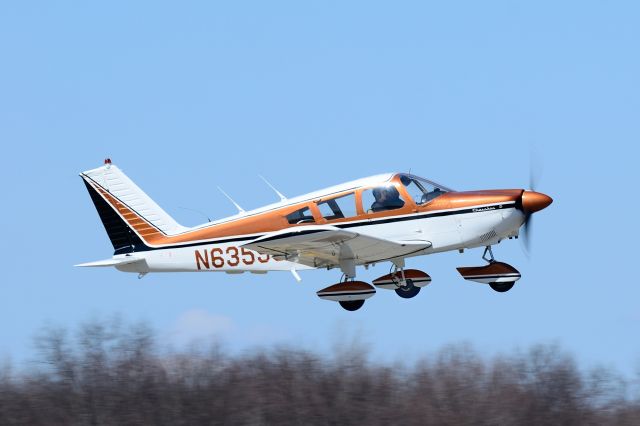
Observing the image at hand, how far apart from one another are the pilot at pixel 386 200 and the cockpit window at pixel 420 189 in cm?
23

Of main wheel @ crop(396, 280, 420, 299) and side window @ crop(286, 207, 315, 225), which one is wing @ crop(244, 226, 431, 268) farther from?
main wheel @ crop(396, 280, 420, 299)

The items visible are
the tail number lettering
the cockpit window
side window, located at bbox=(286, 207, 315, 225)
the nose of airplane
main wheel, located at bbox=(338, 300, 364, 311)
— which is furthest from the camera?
the tail number lettering

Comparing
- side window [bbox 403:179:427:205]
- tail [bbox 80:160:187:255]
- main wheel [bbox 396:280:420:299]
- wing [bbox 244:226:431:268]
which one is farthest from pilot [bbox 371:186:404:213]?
tail [bbox 80:160:187:255]

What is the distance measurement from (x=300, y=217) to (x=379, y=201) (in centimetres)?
139

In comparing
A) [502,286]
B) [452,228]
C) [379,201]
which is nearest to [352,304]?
[379,201]

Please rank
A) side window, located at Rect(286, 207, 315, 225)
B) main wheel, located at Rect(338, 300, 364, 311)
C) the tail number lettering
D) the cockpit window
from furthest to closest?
the tail number lettering
main wheel, located at Rect(338, 300, 364, 311)
side window, located at Rect(286, 207, 315, 225)
the cockpit window

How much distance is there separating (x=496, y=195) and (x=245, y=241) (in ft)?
14.6

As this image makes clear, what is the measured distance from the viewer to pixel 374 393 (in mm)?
26062

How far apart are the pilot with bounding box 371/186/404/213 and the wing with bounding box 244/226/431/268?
62 centimetres

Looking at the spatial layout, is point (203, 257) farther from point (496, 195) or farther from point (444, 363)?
point (444, 363)

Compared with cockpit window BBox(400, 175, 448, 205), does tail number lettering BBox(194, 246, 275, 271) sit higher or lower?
lower

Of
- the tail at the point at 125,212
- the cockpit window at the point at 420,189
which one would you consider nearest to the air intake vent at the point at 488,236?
the cockpit window at the point at 420,189

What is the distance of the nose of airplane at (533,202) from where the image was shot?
1922 cm

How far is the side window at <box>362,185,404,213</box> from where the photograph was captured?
19500 mm
